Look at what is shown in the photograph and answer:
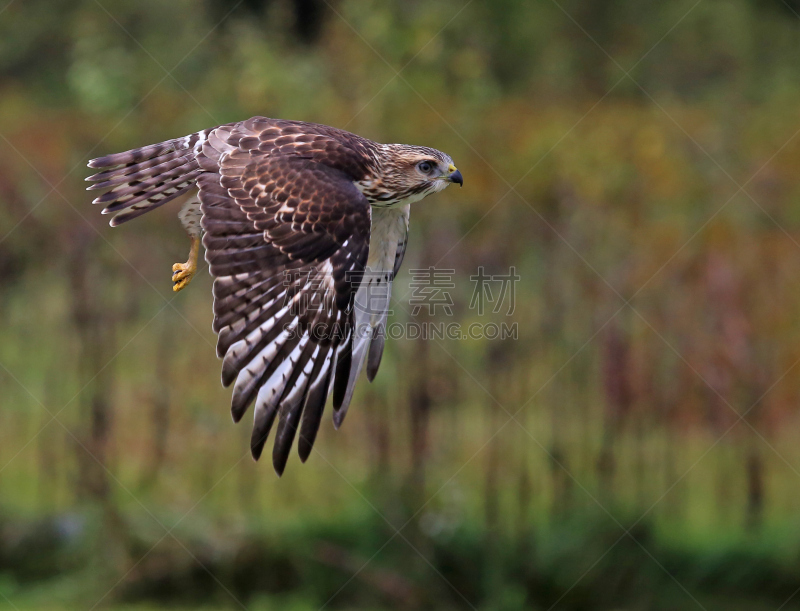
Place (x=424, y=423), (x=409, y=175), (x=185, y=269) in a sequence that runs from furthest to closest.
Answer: (x=424, y=423), (x=409, y=175), (x=185, y=269)

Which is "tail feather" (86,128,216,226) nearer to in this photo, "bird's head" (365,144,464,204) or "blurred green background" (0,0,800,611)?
"bird's head" (365,144,464,204)

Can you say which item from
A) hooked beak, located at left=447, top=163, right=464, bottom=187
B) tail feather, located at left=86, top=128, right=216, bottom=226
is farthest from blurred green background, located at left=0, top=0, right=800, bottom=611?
tail feather, located at left=86, top=128, right=216, bottom=226

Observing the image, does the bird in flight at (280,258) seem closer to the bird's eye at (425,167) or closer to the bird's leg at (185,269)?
the bird's leg at (185,269)

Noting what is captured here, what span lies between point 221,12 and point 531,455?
34.0 ft

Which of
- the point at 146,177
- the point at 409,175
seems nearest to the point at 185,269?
the point at 146,177

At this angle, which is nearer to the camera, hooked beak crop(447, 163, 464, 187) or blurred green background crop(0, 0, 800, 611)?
hooked beak crop(447, 163, 464, 187)

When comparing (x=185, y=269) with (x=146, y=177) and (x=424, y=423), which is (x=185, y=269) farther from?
(x=424, y=423)

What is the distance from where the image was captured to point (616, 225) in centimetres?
969

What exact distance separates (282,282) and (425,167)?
1.63 metres

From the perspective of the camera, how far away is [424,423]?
8039mm

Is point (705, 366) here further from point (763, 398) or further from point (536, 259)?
point (536, 259)

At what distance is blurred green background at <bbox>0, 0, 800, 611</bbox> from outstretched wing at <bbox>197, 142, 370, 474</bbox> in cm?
313

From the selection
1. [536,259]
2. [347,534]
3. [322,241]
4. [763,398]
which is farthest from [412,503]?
[322,241]

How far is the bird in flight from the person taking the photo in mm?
4555
